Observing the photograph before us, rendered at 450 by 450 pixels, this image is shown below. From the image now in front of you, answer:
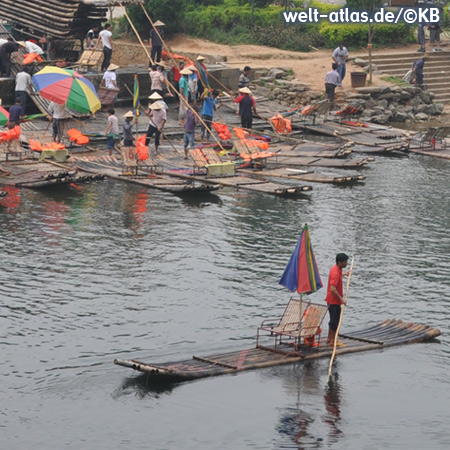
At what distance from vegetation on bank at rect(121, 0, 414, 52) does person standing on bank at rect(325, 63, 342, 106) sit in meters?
7.01

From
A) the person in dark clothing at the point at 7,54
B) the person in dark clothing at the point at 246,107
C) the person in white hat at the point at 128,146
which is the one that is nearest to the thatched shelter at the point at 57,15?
the person in dark clothing at the point at 7,54

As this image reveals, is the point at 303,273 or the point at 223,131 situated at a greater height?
the point at 223,131

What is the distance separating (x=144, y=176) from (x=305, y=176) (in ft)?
14.9

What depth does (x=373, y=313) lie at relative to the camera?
2159cm

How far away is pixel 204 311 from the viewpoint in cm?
2127

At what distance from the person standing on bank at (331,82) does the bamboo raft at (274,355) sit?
20.8 m

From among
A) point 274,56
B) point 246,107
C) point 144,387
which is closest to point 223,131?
point 246,107

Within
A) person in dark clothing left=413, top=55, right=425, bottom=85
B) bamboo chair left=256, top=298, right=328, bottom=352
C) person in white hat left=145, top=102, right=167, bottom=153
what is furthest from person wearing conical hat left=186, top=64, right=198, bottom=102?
bamboo chair left=256, top=298, right=328, bottom=352

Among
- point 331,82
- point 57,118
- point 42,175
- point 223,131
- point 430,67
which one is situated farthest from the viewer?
point 430,67

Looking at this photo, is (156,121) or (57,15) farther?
(57,15)

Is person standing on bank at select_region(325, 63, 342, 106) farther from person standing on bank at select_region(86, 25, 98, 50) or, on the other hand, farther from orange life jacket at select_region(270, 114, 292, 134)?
person standing on bank at select_region(86, 25, 98, 50)

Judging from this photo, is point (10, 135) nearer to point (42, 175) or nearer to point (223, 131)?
point (42, 175)

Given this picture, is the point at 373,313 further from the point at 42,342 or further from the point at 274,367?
the point at 42,342

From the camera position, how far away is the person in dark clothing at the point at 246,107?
36.2 m
